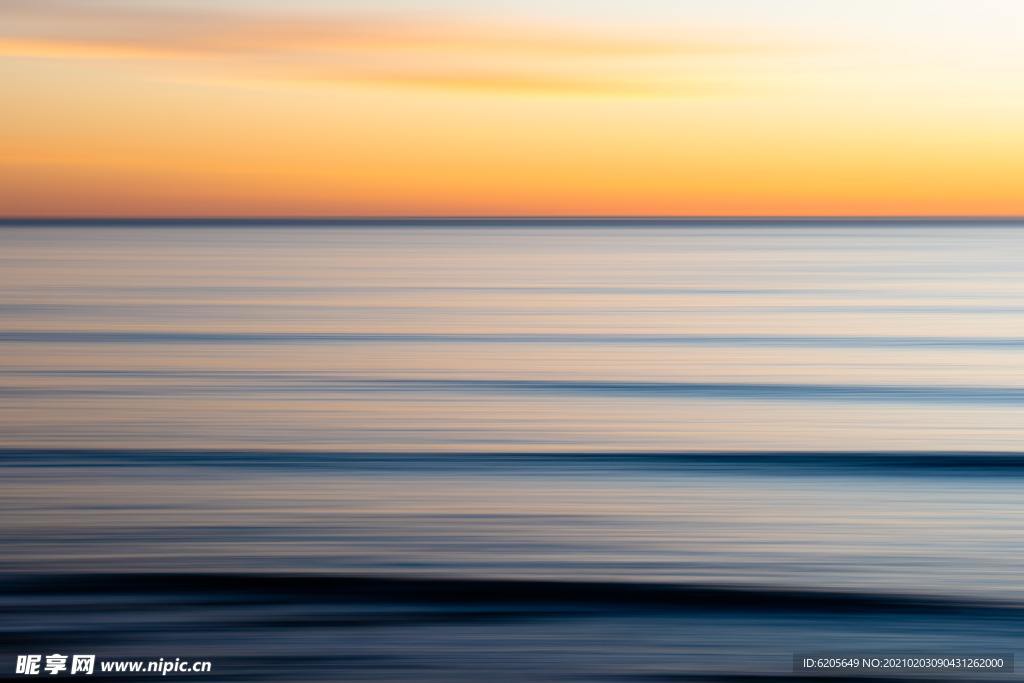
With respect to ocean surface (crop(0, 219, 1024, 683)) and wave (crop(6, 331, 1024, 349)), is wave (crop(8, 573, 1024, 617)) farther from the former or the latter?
wave (crop(6, 331, 1024, 349))

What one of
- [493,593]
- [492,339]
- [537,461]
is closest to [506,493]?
[537,461]

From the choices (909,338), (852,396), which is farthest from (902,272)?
(852,396)

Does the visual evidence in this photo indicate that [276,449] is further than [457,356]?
No

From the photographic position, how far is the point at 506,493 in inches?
265

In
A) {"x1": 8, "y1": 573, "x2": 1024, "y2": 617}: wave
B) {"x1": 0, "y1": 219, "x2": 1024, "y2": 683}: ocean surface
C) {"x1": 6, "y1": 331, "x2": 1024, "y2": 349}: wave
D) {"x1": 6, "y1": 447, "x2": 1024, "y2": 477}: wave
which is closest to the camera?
{"x1": 0, "y1": 219, "x2": 1024, "y2": 683}: ocean surface

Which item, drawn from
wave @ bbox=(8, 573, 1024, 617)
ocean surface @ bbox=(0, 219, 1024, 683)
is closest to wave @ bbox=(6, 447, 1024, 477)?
ocean surface @ bbox=(0, 219, 1024, 683)

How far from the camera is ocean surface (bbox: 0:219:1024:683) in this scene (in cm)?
459

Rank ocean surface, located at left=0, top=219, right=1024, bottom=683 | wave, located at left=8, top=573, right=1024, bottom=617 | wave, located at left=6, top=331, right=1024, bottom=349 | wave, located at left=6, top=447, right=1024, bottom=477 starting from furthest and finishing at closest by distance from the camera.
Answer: wave, located at left=6, top=331, right=1024, bottom=349 < wave, located at left=6, top=447, right=1024, bottom=477 < wave, located at left=8, top=573, right=1024, bottom=617 < ocean surface, located at left=0, top=219, right=1024, bottom=683

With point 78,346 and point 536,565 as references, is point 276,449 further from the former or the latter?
point 78,346

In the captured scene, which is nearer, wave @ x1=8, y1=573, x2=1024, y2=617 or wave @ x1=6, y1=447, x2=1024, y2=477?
wave @ x1=8, y1=573, x2=1024, y2=617

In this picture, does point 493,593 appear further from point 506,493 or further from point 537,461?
point 537,461

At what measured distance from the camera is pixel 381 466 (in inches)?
289

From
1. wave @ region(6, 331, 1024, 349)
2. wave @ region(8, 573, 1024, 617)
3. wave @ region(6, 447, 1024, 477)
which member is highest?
wave @ region(6, 331, 1024, 349)

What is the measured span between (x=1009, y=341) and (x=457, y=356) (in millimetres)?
6225
